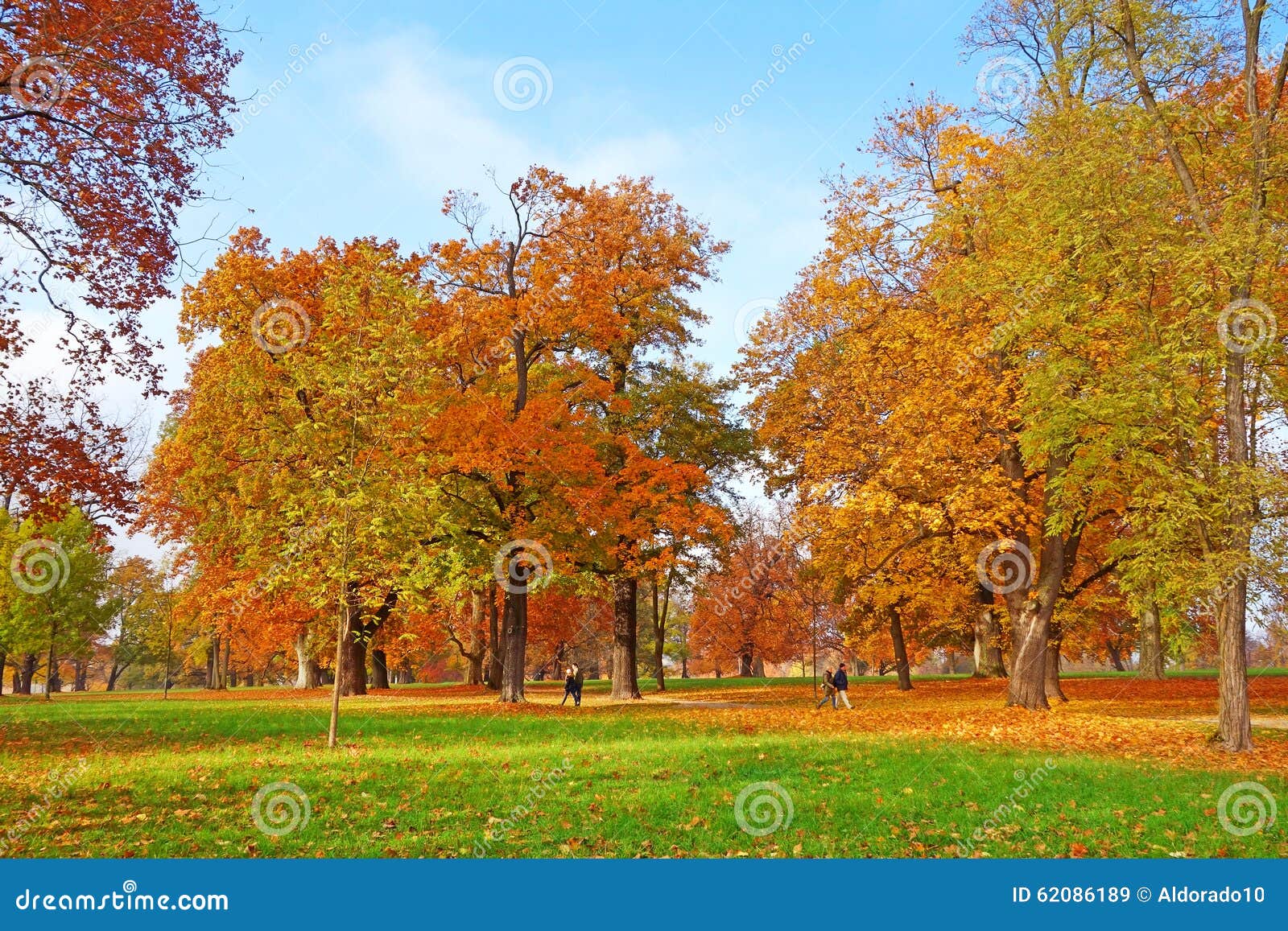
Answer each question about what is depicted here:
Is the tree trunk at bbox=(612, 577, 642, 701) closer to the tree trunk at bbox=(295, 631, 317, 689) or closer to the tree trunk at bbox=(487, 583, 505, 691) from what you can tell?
the tree trunk at bbox=(487, 583, 505, 691)

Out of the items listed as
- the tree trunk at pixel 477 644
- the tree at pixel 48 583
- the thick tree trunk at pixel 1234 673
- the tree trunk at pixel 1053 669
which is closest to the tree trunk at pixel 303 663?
the tree trunk at pixel 477 644

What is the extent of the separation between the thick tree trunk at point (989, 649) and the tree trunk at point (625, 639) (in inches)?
688

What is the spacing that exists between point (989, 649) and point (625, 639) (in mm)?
20637

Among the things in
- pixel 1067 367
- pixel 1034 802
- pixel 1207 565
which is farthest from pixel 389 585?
pixel 1207 565

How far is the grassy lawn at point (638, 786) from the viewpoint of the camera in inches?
321

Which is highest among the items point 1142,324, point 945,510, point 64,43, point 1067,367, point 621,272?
point 621,272

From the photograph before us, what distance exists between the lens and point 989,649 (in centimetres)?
4112

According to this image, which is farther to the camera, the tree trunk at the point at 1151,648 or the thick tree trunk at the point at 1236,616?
the tree trunk at the point at 1151,648

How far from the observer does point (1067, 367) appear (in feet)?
50.2

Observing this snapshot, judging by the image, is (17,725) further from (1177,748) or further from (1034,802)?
(1177,748)

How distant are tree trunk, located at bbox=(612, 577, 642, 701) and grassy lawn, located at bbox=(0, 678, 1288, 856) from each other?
9.15m

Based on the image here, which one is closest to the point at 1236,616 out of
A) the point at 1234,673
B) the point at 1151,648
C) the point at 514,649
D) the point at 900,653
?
the point at 1234,673

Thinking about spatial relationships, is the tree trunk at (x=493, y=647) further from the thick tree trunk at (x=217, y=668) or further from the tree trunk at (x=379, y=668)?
the thick tree trunk at (x=217, y=668)

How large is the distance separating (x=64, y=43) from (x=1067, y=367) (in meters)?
17.4
